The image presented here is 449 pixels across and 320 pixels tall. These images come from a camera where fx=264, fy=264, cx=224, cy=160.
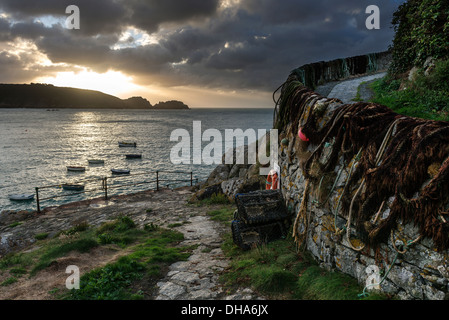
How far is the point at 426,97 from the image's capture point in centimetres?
686

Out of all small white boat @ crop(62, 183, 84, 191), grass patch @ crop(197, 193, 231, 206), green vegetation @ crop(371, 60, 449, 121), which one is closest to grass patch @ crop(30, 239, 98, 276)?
grass patch @ crop(197, 193, 231, 206)

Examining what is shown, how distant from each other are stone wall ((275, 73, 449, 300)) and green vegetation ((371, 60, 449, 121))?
2.56 metres

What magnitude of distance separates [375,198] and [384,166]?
489 mm

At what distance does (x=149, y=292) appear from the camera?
212 inches

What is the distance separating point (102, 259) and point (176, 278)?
261 cm

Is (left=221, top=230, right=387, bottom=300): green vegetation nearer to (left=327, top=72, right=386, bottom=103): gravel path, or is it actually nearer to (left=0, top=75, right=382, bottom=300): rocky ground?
(left=0, top=75, right=382, bottom=300): rocky ground

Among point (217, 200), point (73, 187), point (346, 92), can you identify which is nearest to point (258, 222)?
point (217, 200)

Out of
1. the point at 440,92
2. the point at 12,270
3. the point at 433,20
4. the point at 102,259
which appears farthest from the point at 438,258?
the point at 12,270

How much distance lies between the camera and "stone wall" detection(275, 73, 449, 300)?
312cm

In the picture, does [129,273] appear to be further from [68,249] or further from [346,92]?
[346,92]

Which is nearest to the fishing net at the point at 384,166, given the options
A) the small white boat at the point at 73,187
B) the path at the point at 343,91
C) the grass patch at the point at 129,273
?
the grass patch at the point at 129,273

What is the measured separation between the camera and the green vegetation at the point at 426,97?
620 cm

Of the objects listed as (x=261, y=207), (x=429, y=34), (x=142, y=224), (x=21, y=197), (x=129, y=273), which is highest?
(x=429, y=34)
